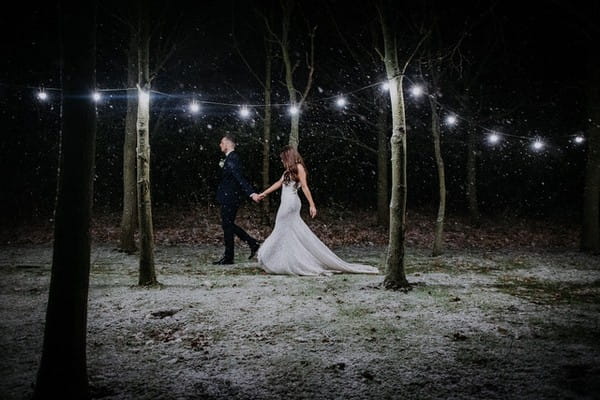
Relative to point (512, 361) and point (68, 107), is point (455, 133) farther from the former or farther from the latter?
point (68, 107)

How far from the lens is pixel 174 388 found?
138 inches

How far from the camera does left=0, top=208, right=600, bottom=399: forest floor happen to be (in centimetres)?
Answer: 356

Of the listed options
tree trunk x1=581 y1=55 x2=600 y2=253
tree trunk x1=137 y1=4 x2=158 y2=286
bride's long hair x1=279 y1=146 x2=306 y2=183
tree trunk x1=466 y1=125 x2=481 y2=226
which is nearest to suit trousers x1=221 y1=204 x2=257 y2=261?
bride's long hair x1=279 y1=146 x2=306 y2=183

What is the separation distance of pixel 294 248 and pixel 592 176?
8.32 meters

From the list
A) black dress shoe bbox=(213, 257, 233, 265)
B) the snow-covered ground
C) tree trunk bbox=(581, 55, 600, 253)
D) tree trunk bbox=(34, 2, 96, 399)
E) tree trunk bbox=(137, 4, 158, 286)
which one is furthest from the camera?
tree trunk bbox=(581, 55, 600, 253)

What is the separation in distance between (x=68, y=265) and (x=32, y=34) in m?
17.3

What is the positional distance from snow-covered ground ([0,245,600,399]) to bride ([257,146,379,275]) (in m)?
0.50

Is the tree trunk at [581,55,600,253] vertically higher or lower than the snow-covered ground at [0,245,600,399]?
higher

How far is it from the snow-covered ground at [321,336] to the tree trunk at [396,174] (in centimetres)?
38

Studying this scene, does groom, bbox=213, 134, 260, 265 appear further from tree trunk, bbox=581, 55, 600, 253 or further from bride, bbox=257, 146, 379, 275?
tree trunk, bbox=581, 55, 600, 253

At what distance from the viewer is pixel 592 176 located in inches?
437

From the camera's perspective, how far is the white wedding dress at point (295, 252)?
8188 mm

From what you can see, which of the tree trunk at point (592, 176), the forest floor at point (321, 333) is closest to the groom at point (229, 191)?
the forest floor at point (321, 333)

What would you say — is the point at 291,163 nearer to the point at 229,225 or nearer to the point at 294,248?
the point at 294,248
